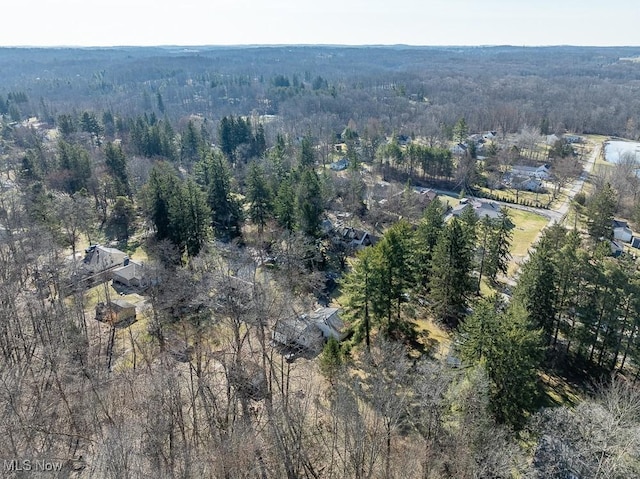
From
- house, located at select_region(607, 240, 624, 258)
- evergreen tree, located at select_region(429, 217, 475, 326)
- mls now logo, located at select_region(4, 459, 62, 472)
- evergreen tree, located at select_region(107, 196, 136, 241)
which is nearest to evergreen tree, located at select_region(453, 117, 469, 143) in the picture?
house, located at select_region(607, 240, 624, 258)

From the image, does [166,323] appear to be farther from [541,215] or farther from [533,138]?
[533,138]

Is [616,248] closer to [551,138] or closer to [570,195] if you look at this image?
[570,195]

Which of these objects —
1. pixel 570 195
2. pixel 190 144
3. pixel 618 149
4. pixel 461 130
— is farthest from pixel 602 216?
pixel 190 144

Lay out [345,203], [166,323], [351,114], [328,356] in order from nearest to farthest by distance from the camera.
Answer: [328,356], [166,323], [345,203], [351,114]

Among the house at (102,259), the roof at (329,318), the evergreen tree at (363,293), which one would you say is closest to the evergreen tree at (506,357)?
the evergreen tree at (363,293)

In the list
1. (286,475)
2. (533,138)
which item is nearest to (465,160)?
(533,138)

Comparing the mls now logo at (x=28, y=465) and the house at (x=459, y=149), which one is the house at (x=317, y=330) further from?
the house at (x=459, y=149)
